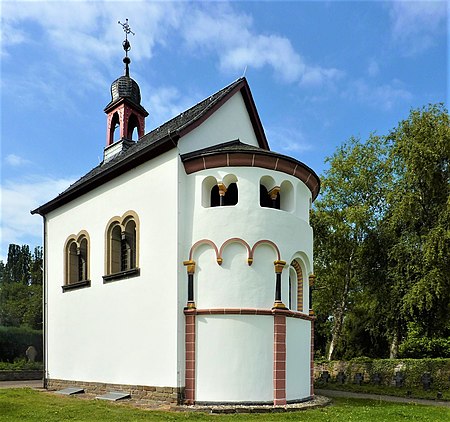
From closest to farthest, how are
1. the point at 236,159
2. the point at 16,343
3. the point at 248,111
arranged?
the point at 236,159
the point at 248,111
the point at 16,343

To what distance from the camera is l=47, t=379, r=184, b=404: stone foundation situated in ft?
44.6

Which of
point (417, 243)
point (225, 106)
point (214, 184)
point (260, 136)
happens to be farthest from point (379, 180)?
point (214, 184)

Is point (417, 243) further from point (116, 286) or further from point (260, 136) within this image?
point (116, 286)

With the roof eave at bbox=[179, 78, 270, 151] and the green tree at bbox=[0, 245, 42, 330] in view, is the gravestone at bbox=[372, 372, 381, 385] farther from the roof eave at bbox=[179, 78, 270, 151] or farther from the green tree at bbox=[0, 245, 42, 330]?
A: the green tree at bbox=[0, 245, 42, 330]

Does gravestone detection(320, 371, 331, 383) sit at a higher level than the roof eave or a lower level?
lower

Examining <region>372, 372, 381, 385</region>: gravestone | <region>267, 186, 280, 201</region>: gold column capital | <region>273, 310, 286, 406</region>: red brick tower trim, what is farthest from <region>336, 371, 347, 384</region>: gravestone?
<region>267, 186, 280, 201</region>: gold column capital

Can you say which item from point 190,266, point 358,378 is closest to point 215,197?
point 190,266

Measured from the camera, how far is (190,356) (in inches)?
543

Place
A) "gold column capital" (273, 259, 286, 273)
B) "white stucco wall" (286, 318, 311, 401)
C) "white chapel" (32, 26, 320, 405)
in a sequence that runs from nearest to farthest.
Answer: "white chapel" (32, 26, 320, 405) → "white stucco wall" (286, 318, 311, 401) → "gold column capital" (273, 259, 286, 273)

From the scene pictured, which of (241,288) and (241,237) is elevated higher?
(241,237)

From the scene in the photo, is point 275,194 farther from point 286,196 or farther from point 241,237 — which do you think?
point 241,237

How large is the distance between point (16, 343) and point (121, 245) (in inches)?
726

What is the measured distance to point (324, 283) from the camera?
30000mm

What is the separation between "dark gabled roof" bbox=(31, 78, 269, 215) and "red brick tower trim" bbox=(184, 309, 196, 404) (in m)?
5.08
